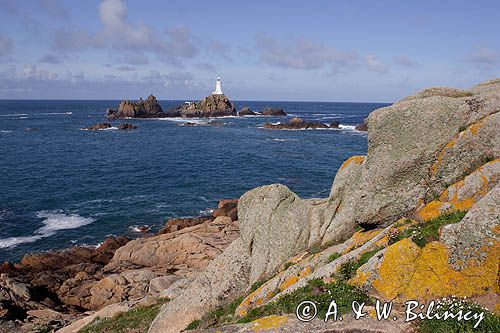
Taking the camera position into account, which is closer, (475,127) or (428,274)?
(428,274)

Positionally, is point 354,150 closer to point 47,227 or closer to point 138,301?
point 47,227

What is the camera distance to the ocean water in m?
43.7

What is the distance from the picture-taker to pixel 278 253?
64.3ft

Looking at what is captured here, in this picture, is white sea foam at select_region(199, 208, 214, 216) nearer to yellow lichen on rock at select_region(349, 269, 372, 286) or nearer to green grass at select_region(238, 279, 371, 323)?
green grass at select_region(238, 279, 371, 323)

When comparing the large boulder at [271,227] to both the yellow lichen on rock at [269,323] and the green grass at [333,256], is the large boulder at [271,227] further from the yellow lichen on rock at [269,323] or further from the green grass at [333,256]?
the yellow lichen on rock at [269,323]

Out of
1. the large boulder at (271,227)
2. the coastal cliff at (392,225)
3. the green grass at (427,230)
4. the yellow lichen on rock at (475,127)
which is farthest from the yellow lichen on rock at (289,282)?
the yellow lichen on rock at (475,127)

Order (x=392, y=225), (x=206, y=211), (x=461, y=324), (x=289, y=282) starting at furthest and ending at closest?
(x=206, y=211)
(x=289, y=282)
(x=392, y=225)
(x=461, y=324)

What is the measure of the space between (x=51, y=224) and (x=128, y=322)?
27.3 m

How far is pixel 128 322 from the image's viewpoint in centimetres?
2142

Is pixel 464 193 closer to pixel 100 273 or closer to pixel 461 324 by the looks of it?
pixel 461 324

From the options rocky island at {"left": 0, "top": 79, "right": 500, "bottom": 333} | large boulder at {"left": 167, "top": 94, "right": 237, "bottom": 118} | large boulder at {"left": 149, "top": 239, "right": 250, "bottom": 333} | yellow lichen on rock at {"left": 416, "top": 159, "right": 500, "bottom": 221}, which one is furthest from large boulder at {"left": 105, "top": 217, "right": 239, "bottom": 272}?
large boulder at {"left": 167, "top": 94, "right": 237, "bottom": 118}

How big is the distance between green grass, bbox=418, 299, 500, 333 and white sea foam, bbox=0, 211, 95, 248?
134ft

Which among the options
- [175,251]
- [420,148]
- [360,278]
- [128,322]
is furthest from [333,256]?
[175,251]

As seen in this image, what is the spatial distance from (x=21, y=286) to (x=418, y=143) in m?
28.9
